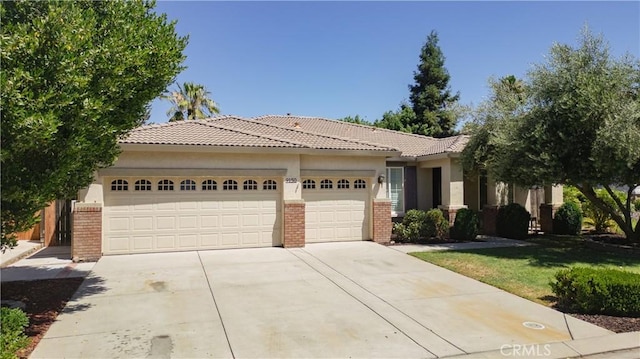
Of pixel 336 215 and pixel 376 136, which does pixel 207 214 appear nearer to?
pixel 336 215

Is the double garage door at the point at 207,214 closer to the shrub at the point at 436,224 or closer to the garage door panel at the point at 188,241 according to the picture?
the garage door panel at the point at 188,241

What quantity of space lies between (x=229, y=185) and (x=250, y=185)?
670 millimetres

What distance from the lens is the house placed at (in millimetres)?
12172

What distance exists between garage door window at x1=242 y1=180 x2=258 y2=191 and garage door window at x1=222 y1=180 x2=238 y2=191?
259mm

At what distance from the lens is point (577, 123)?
12.0 meters

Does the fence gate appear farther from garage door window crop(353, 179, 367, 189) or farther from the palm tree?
the palm tree

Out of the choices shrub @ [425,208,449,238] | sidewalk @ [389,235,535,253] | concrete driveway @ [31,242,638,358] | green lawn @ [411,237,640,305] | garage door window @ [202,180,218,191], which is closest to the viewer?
concrete driveway @ [31,242,638,358]

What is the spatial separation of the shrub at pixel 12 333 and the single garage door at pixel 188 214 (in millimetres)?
6893

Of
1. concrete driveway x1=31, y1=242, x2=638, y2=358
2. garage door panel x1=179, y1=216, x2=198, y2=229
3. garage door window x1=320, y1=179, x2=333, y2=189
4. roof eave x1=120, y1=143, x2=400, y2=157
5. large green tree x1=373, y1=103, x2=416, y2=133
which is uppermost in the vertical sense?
large green tree x1=373, y1=103, x2=416, y2=133

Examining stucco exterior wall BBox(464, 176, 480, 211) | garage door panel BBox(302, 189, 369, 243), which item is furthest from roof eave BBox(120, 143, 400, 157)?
stucco exterior wall BBox(464, 176, 480, 211)

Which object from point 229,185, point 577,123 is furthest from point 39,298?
point 577,123

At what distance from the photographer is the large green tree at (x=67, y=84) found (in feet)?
16.6

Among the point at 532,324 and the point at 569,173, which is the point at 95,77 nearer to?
the point at 532,324

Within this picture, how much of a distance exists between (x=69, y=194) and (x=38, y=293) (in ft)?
8.55
